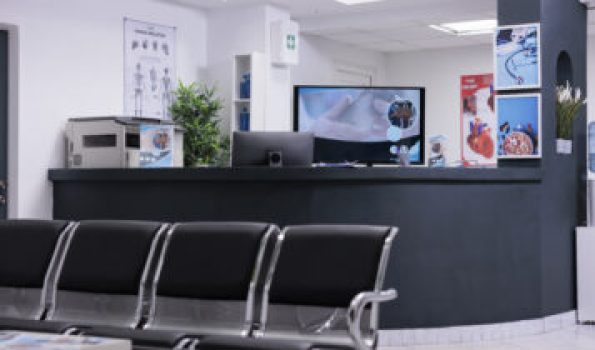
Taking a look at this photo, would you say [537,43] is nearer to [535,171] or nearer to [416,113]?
[535,171]

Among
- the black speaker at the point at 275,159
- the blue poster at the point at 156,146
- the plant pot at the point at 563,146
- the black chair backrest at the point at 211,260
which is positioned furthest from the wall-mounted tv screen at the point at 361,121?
the black chair backrest at the point at 211,260

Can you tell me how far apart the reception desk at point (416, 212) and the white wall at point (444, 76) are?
222 inches

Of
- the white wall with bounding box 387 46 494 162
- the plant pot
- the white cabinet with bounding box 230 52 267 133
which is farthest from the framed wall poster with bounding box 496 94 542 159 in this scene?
the white wall with bounding box 387 46 494 162

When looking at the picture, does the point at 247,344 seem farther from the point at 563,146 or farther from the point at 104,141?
the point at 563,146

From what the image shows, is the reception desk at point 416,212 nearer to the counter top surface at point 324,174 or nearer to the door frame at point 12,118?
the counter top surface at point 324,174

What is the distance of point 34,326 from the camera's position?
11.7 feet

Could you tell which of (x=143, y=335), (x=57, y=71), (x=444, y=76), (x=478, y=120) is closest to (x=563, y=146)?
(x=57, y=71)

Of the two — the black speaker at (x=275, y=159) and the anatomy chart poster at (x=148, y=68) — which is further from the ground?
the anatomy chart poster at (x=148, y=68)

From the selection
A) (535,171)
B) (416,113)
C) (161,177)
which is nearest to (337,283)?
(161,177)

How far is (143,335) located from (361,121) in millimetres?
5381

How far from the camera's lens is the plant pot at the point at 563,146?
650cm

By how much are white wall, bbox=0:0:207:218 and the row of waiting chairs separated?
294 cm

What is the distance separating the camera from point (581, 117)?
7.03 meters

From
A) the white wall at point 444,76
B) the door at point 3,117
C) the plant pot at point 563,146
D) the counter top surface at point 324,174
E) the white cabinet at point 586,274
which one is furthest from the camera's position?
the white wall at point 444,76
